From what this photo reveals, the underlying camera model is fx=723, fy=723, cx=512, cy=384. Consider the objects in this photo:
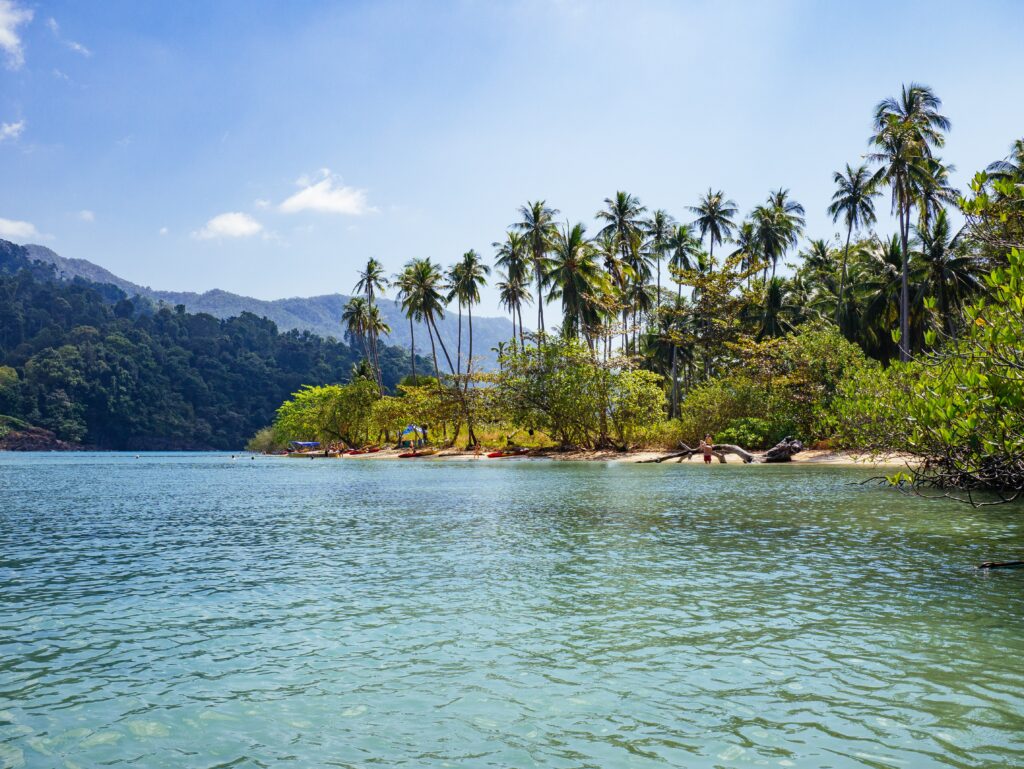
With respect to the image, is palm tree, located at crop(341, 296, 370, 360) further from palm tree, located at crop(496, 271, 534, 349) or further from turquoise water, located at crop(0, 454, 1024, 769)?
turquoise water, located at crop(0, 454, 1024, 769)

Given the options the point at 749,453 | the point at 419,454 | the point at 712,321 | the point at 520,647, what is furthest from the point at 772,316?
the point at 520,647

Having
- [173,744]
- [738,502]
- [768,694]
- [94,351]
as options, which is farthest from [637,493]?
[94,351]

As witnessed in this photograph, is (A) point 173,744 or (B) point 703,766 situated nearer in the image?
(B) point 703,766

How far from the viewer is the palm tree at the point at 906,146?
46.1 metres

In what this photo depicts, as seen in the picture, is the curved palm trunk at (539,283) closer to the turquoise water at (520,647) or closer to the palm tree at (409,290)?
the palm tree at (409,290)

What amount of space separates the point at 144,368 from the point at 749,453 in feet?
483

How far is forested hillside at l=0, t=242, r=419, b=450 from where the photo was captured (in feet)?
482

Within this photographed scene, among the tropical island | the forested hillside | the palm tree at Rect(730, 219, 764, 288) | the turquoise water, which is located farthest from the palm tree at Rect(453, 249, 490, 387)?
the forested hillside

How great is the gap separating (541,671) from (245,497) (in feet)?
78.1

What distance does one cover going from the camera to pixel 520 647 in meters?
8.16

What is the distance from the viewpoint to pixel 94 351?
154 meters

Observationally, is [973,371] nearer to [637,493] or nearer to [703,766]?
[703,766]

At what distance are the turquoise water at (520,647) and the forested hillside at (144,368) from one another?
14995 centimetres

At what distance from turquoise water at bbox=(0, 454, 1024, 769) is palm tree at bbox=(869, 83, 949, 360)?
118 feet
